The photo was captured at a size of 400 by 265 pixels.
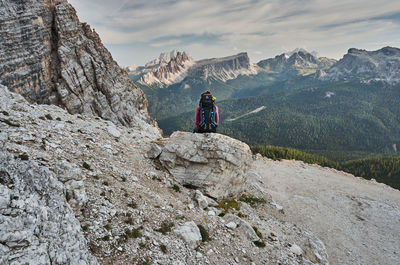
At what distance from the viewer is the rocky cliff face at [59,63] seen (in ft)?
120

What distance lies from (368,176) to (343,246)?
9641 centimetres

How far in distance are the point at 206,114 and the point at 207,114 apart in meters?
0.13

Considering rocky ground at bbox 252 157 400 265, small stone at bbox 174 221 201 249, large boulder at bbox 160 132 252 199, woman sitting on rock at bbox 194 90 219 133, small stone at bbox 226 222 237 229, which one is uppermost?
woman sitting on rock at bbox 194 90 219 133

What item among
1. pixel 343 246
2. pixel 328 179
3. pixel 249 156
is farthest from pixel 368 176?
pixel 249 156

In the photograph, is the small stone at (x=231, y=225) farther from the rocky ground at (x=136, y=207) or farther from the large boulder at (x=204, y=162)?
the large boulder at (x=204, y=162)

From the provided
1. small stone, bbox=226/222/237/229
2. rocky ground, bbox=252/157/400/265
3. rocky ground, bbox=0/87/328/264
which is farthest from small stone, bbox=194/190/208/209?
rocky ground, bbox=252/157/400/265

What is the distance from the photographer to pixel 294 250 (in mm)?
19766

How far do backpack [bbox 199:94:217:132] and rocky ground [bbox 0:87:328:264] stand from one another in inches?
155

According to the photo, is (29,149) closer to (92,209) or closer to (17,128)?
(17,128)

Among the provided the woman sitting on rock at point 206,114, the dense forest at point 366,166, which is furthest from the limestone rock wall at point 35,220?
the dense forest at point 366,166

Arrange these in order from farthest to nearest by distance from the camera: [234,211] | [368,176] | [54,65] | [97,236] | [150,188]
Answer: [368,176] → [54,65] → [234,211] → [150,188] → [97,236]

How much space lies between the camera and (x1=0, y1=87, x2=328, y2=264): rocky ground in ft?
30.3

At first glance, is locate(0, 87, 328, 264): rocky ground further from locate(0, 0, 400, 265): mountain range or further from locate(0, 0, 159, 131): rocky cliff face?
locate(0, 0, 159, 131): rocky cliff face

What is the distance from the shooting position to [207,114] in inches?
890
